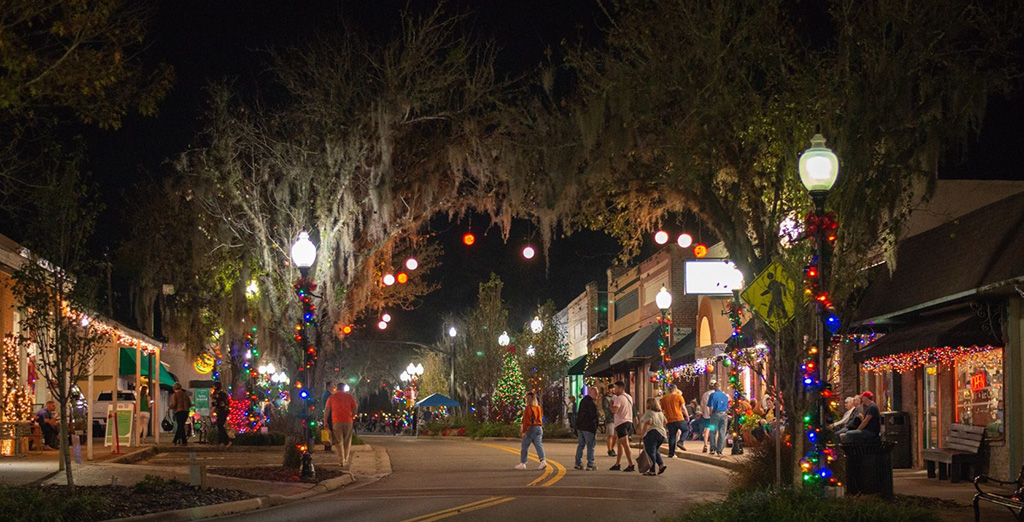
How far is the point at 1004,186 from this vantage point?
2122 centimetres

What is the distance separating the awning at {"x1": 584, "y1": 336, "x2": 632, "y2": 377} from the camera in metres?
49.0

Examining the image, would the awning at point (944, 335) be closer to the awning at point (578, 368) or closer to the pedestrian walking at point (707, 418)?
the pedestrian walking at point (707, 418)

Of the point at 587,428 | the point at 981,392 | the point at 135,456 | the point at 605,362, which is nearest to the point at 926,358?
the point at 981,392

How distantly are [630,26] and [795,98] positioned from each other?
2995 millimetres

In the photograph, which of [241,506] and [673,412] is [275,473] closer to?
[241,506]

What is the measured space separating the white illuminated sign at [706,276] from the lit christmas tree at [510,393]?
1477 cm

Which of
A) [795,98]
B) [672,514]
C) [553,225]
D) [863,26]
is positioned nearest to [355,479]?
→ [553,225]

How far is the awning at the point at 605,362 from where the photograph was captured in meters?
49.0

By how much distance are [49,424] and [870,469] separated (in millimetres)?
20851

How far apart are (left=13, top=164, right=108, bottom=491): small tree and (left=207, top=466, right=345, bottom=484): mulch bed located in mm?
4994

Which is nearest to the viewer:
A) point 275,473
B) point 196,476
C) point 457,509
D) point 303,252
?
point 457,509

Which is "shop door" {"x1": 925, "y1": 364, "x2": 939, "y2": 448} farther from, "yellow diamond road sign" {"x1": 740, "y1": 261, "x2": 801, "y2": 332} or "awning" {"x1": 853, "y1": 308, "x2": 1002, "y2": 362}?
"yellow diamond road sign" {"x1": 740, "y1": 261, "x2": 801, "y2": 332}

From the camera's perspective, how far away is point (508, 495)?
1711cm

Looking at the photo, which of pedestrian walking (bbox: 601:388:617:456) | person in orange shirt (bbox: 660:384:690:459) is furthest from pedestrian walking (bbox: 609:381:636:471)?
person in orange shirt (bbox: 660:384:690:459)
